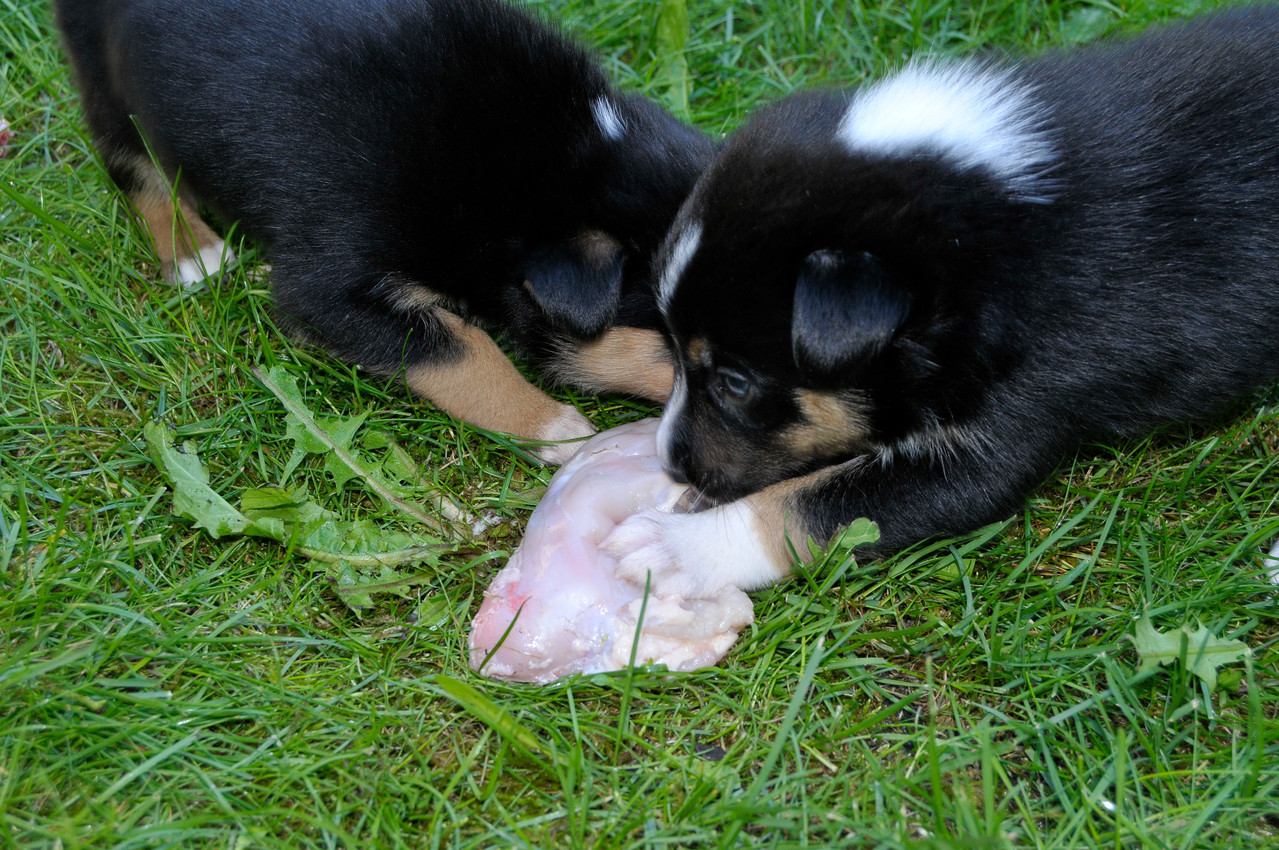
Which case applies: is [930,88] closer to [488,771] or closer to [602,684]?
[602,684]

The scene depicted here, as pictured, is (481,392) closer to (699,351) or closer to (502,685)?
(699,351)

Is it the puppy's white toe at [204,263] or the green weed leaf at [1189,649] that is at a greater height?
the puppy's white toe at [204,263]

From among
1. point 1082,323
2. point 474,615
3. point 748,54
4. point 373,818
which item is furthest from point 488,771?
point 748,54

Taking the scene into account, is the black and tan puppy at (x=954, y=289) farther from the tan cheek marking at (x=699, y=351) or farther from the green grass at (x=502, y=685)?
the green grass at (x=502, y=685)

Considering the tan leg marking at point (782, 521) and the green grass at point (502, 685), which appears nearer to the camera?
the green grass at point (502, 685)

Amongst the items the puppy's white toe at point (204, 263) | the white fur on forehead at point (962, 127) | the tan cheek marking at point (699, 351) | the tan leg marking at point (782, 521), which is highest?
the white fur on forehead at point (962, 127)

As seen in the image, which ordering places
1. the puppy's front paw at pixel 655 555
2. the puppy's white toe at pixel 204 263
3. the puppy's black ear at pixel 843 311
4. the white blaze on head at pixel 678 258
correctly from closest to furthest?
the puppy's black ear at pixel 843 311
the white blaze on head at pixel 678 258
the puppy's front paw at pixel 655 555
the puppy's white toe at pixel 204 263

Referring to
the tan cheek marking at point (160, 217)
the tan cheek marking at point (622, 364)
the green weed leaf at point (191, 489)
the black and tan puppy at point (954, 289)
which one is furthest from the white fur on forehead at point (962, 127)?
the tan cheek marking at point (160, 217)
